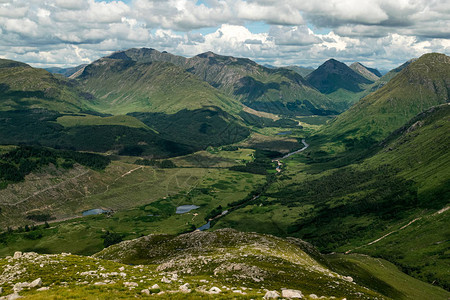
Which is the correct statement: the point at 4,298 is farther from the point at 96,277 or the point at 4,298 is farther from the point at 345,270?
the point at 345,270

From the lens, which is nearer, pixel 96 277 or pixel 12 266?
pixel 96 277

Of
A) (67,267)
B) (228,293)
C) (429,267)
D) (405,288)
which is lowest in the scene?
(429,267)

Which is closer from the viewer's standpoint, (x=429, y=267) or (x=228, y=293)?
(x=228, y=293)

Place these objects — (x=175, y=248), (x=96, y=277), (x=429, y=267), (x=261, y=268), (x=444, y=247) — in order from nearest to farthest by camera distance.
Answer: (x=96, y=277) < (x=261, y=268) < (x=175, y=248) < (x=429, y=267) < (x=444, y=247)

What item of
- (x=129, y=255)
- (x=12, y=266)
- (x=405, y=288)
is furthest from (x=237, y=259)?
(x=405, y=288)

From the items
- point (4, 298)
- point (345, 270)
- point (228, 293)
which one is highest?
point (4, 298)

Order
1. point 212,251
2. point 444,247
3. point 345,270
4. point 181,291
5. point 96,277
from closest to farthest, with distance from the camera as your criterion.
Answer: point 181,291
point 96,277
point 212,251
point 345,270
point 444,247

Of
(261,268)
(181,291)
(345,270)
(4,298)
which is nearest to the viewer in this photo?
(4,298)

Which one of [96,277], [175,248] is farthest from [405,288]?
[96,277]

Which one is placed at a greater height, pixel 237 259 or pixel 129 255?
pixel 237 259

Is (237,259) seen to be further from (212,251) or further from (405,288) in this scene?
(405,288)
